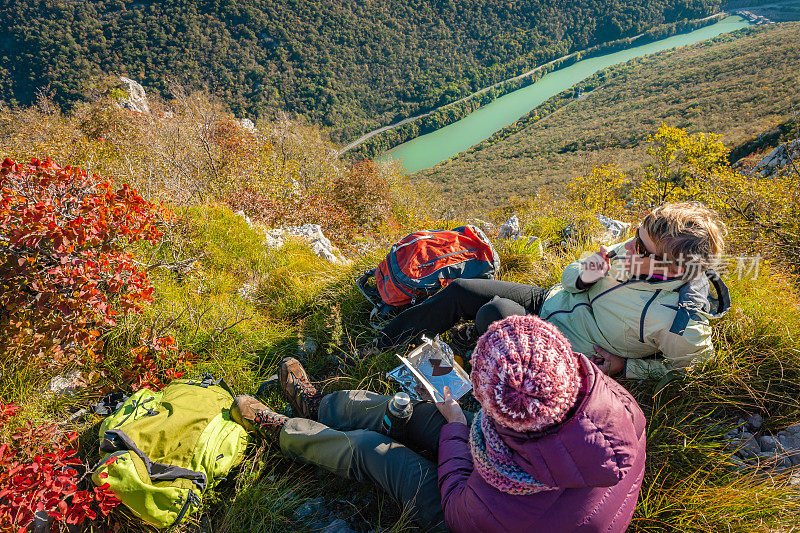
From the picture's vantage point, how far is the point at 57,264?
7.38ft

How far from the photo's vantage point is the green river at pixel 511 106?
5731cm

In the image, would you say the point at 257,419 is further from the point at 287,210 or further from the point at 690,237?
the point at 287,210

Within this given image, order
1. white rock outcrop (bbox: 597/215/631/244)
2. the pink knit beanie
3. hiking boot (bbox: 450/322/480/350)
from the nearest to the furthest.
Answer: the pink knit beanie
hiking boot (bbox: 450/322/480/350)
white rock outcrop (bbox: 597/215/631/244)

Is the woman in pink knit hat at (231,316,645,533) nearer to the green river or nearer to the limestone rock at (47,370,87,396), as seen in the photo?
the limestone rock at (47,370,87,396)

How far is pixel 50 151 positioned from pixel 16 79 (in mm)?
39473

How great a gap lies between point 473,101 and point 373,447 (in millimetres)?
74450

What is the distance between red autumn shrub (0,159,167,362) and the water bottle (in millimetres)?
1692

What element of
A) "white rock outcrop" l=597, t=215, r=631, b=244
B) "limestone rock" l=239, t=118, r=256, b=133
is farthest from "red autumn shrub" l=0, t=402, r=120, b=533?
"limestone rock" l=239, t=118, r=256, b=133

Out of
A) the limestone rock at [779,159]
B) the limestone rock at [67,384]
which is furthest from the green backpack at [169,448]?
the limestone rock at [779,159]

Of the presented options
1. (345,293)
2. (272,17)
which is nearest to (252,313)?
(345,293)

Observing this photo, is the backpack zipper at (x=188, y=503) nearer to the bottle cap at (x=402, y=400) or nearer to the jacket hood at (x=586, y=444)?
the bottle cap at (x=402, y=400)

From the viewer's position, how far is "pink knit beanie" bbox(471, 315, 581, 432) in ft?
3.56

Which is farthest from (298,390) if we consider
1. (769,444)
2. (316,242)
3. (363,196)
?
(363,196)

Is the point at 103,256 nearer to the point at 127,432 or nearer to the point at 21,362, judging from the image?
the point at 21,362
